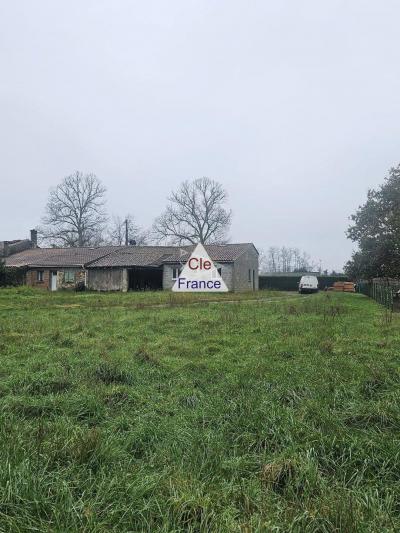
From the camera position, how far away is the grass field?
2631mm

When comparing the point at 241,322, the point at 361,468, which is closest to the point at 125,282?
the point at 241,322

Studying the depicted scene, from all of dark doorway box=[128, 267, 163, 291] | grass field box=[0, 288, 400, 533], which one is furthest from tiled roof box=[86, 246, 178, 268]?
grass field box=[0, 288, 400, 533]

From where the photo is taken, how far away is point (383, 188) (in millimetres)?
28484

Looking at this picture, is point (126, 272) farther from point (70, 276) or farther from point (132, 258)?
point (70, 276)

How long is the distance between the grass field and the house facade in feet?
92.2

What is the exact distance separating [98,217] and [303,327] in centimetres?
5204

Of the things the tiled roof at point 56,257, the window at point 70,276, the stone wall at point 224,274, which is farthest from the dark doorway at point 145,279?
the window at point 70,276

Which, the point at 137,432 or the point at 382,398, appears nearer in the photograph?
the point at 137,432

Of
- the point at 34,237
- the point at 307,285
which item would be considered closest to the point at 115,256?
the point at 307,285

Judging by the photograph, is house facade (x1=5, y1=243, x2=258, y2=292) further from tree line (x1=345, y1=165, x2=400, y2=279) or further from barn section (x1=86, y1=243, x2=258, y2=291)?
tree line (x1=345, y1=165, x2=400, y2=279)

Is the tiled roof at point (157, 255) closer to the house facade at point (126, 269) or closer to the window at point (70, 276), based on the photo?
the house facade at point (126, 269)

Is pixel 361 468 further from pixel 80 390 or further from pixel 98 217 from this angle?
pixel 98 217

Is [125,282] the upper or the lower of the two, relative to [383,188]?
lower

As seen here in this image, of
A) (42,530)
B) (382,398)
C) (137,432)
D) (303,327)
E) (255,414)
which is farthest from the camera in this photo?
(303,327)
